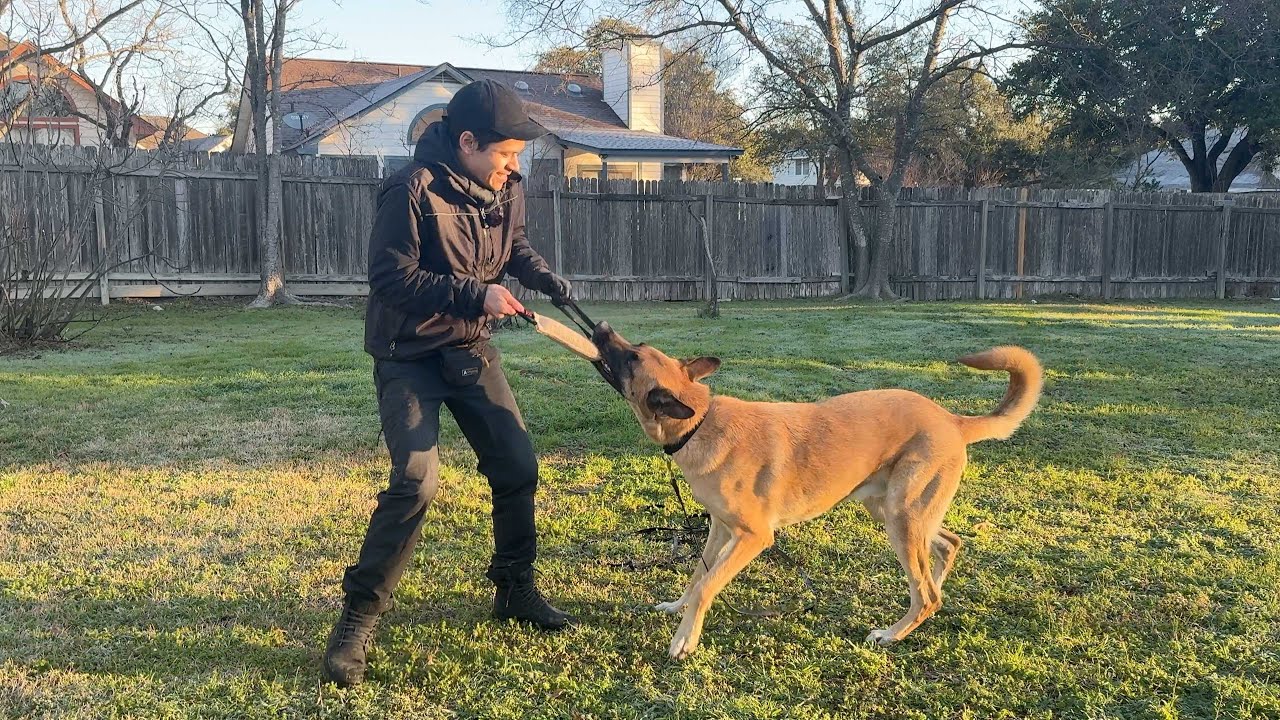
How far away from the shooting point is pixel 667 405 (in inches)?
129

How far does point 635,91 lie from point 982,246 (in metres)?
14.0

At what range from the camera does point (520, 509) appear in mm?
3387

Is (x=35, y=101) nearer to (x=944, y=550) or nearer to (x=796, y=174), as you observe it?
(x=944, y=550)

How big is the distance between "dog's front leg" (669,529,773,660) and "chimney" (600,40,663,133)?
24.5 metres

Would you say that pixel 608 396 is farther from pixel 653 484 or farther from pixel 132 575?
pixel 132 575

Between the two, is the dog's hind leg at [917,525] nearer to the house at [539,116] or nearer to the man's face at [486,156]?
the man's face at [486,156]

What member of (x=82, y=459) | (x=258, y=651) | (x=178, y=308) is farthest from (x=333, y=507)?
(x=178, y=308)

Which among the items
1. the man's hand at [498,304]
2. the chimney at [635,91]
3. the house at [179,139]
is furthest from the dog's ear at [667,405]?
the chimney at [635,91]

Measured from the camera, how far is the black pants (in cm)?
301

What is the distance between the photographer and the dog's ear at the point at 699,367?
3.65m

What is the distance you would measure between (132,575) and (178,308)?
11.1m

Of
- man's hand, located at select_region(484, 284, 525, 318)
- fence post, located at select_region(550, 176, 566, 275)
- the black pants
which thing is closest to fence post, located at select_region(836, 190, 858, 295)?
fence post, located at select_region(550, 176, 566, 275)

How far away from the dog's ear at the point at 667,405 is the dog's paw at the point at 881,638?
1.12m

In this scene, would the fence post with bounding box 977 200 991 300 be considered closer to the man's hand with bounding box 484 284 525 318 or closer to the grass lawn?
the grass lawn
